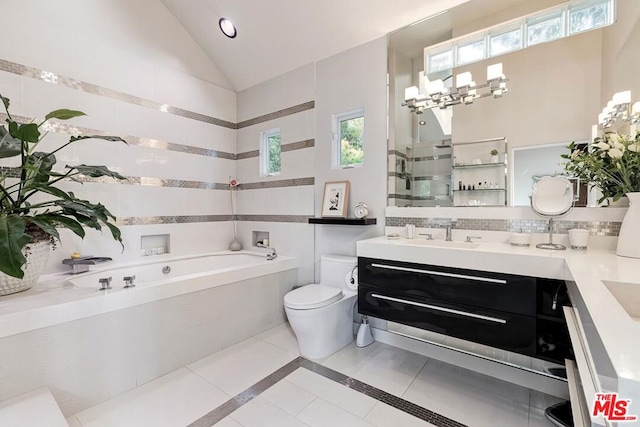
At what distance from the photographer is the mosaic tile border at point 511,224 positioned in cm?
173

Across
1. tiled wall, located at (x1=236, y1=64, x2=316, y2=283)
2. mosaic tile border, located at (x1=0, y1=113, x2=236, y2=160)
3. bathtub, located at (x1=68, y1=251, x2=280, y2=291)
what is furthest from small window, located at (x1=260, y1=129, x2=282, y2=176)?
bathtub, located at (x1=68, y1=251, x2=280, y2=291)

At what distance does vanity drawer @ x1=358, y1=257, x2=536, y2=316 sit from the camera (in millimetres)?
1518

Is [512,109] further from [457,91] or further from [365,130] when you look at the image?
[365,130]

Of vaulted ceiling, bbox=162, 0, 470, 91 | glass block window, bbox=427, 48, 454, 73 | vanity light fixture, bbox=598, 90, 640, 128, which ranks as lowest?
vanity light fixture, bbox=598, 90, 640, 128

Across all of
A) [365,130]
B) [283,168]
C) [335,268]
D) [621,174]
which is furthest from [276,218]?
[621,174]

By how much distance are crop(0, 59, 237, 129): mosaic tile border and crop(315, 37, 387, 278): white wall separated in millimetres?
1485

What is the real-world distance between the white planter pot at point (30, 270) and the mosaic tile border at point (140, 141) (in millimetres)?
1087

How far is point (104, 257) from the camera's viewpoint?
2602 millimetres

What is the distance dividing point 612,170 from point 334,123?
80.3 inches

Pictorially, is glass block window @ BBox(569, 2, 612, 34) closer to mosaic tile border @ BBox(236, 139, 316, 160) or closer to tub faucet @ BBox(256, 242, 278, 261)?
mosaic tile border @ BBox(236, 139, 316, 160)

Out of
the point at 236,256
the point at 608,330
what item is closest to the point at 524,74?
the point at 608,330

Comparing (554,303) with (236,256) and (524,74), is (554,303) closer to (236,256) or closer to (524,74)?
(524,74)

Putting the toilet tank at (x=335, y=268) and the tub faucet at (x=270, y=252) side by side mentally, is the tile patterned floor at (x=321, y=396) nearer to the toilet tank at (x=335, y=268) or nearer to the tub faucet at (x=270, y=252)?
the toilet tank at (x=335, y=268)

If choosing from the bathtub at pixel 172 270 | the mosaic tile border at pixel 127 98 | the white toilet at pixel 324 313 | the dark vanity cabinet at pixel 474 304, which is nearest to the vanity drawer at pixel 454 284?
Result: the dark vanity cabinet at pixel 474 304
